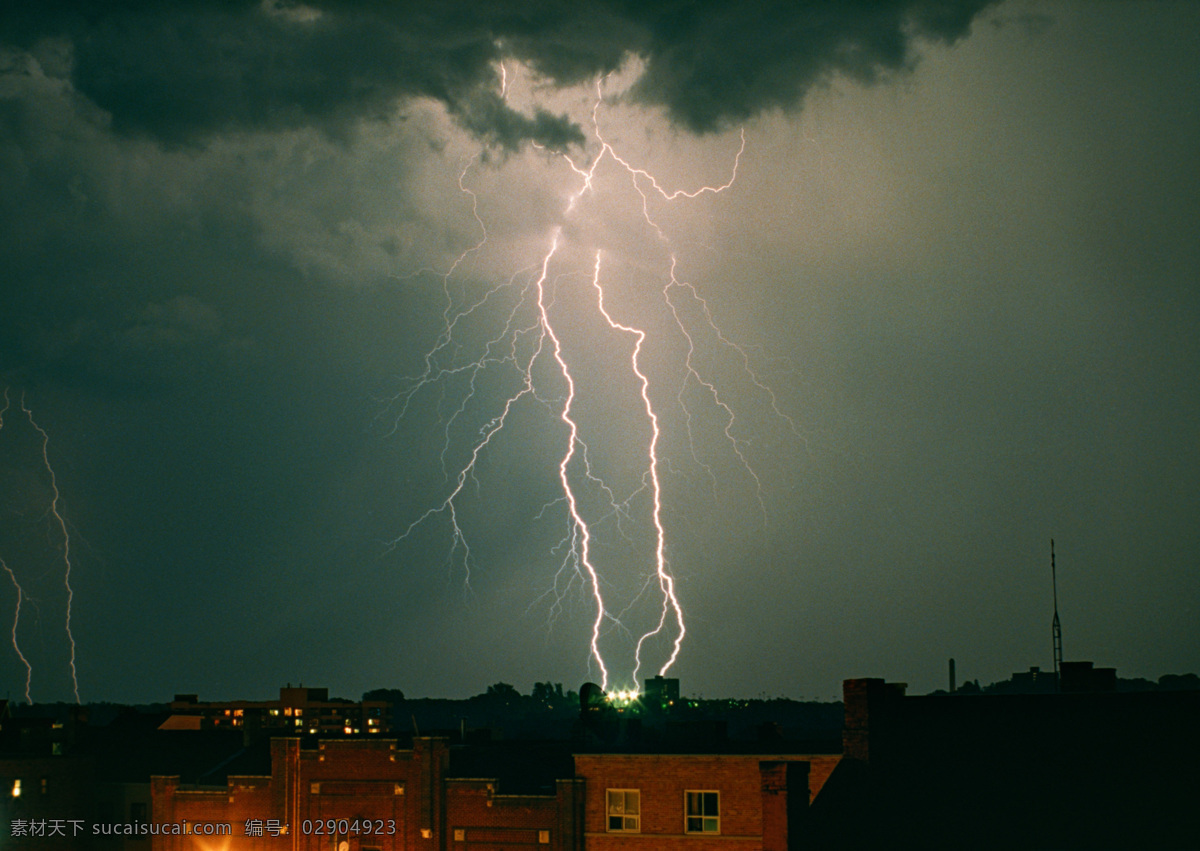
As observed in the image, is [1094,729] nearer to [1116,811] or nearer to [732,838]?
[1116,811]

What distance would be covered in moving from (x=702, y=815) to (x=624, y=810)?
2.37 m

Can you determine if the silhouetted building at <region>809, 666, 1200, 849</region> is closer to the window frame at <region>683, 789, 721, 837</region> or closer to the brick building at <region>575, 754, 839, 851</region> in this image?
the brick building at <region>575, 754, 839, 851</region>

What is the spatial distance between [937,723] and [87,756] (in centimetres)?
3660

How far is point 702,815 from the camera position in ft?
116

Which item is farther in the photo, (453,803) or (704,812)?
(453,803)

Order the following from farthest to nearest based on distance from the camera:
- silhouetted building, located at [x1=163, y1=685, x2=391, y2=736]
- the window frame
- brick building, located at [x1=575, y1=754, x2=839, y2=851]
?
silhouetted building, located at [x1=163, y1=685, x2=391, y2=736], the window frame, brick building, located at [x1=575, y1=754, x2=839, y2=851]

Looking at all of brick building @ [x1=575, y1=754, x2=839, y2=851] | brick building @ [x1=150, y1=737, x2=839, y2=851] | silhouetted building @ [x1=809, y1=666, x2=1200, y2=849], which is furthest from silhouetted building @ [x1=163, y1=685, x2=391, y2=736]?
silhouetted building @ [x1=809, y1=666, x2=1200, y2=849]

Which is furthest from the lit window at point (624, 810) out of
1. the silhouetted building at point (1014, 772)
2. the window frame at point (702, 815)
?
the silhouetted building at point (1014, 772)

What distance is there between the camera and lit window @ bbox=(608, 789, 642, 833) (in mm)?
35938

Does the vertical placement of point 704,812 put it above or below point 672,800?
below

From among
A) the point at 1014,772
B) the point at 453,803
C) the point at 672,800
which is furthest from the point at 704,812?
the point at 1014,772

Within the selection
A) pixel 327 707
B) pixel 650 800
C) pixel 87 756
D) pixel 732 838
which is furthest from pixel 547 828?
pixel 327 707

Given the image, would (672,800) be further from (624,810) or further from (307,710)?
(307,710)

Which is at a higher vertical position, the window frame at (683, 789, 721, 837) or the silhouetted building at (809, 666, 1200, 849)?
the silhouetted building at (809, 666, 1200, 849)
